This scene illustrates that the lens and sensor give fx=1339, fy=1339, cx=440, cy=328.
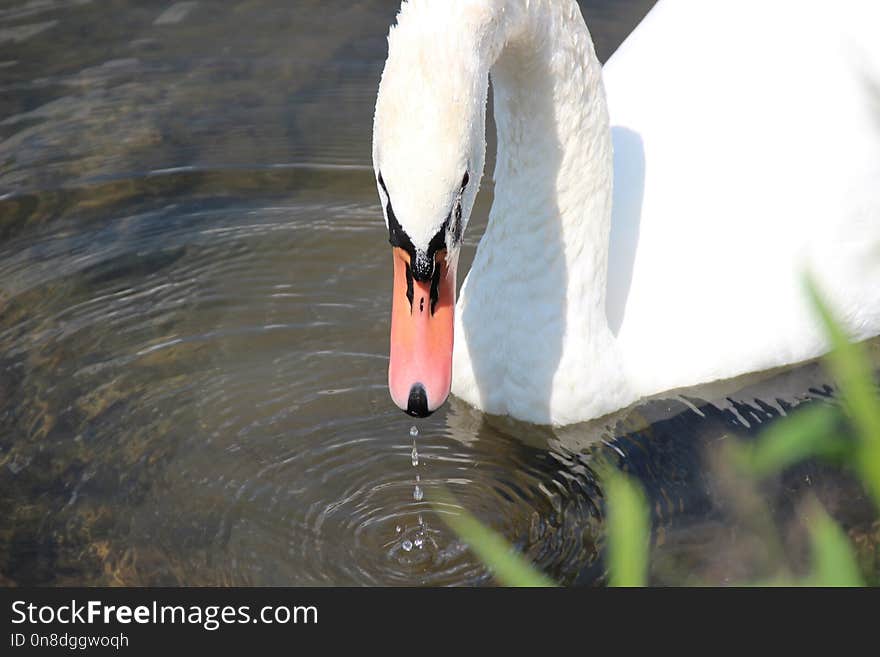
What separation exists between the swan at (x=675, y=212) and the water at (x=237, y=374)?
0.25m

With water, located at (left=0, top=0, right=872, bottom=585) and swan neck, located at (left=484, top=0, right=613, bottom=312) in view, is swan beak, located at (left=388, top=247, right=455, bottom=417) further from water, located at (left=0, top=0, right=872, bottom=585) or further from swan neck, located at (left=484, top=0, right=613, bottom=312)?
swan neck, located at (left=484, top=0, right=613, bottom=312)

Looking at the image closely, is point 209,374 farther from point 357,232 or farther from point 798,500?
point 798,500

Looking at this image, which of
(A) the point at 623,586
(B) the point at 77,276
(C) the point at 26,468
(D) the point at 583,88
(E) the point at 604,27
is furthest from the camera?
(E) the point at 604,27

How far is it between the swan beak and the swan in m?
0.56

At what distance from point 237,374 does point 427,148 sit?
84.6 inches

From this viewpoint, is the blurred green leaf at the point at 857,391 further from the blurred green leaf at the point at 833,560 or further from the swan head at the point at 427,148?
the swan head at the point at 427,148

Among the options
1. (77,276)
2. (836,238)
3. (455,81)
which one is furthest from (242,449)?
(836,238)

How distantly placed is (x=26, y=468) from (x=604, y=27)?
4.33 m

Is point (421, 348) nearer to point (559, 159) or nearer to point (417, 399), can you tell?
point (417, 399)

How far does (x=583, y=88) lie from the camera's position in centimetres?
438

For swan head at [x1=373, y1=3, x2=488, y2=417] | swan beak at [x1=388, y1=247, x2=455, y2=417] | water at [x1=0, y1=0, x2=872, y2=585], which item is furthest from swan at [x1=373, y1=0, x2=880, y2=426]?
swan head at [x1=373, y1=3, x2=488, y2=417]

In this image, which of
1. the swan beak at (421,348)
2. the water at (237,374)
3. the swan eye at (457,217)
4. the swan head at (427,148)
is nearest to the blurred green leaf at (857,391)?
the swan head at (427,148)

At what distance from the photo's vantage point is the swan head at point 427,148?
127 inches

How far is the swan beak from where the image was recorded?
145 inches
